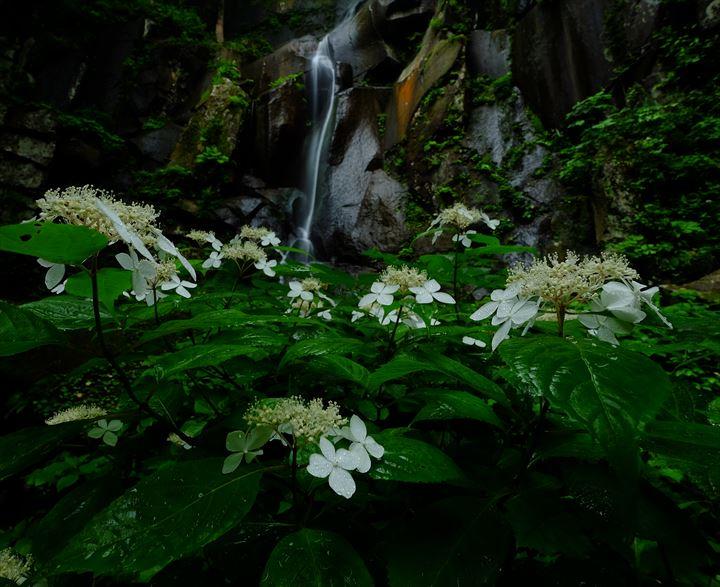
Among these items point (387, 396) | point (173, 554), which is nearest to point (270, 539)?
point (173, 554)

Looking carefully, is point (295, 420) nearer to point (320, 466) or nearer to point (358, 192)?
point (320, 466)

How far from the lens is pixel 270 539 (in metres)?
0.76

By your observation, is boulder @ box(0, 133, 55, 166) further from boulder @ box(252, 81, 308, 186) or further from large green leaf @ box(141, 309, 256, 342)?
large green leaf @ box(141, 309, 256, 342)

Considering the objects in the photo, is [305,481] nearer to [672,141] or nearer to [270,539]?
[270,539]

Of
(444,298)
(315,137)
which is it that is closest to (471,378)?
(444,298)

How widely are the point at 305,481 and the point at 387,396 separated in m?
0.58

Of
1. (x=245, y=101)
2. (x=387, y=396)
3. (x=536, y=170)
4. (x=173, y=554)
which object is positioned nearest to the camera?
(x=173, y=554)

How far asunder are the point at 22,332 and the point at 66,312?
0.23 m

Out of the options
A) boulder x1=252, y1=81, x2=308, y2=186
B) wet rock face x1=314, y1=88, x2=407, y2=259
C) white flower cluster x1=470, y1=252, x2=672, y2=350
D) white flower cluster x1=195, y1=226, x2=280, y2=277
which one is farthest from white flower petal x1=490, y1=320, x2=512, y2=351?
boulder x1=252, y1=81, x2=308, y2=186

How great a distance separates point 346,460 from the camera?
74 cm

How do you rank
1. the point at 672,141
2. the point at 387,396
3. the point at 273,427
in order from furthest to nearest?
the point at 672,141 → the point at 387,396 → the point at 273,427

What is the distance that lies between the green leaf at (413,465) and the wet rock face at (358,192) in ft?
24.7

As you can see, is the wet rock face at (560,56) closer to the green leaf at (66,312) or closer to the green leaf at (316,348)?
the green leaf at (316,348)

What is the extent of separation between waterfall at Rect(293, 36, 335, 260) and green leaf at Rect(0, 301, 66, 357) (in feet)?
29.1
